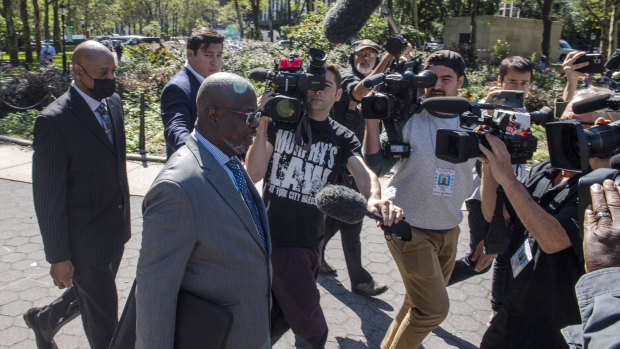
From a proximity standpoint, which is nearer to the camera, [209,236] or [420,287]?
[209,236]

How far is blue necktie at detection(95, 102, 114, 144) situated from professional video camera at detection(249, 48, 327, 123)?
989 mm

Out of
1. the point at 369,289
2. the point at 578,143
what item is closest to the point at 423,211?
the point at 578,143

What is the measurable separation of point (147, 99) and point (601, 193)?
11.7m

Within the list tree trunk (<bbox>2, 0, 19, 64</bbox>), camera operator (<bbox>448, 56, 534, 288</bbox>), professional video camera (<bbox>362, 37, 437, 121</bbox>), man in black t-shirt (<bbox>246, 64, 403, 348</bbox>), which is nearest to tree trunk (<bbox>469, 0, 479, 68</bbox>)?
camera operator (<bbox>448, 56, 534, 288</bbox>)

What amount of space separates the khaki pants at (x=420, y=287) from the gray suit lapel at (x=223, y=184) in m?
1.41

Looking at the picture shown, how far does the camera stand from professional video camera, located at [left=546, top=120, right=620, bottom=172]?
183 cm

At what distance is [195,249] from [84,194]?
142 cm

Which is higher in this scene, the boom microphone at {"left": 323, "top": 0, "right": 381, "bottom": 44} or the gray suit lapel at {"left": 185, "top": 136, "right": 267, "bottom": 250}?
the boom microphone at {"left": 323, "top": 0, "right": 381, "bottom": 44}

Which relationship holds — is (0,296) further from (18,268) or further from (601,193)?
(601,193)

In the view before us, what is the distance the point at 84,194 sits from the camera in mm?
2936

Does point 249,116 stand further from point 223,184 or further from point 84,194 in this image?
point 84,194

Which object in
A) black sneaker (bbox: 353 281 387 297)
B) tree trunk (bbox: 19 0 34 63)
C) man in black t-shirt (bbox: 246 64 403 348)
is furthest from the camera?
tree trunk (bbox: 19 0 34 63)

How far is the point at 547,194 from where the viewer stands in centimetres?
252

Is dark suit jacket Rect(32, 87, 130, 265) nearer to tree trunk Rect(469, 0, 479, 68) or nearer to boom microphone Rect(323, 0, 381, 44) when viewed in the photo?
boom microphone Rect(323, 0, 381, 44)
